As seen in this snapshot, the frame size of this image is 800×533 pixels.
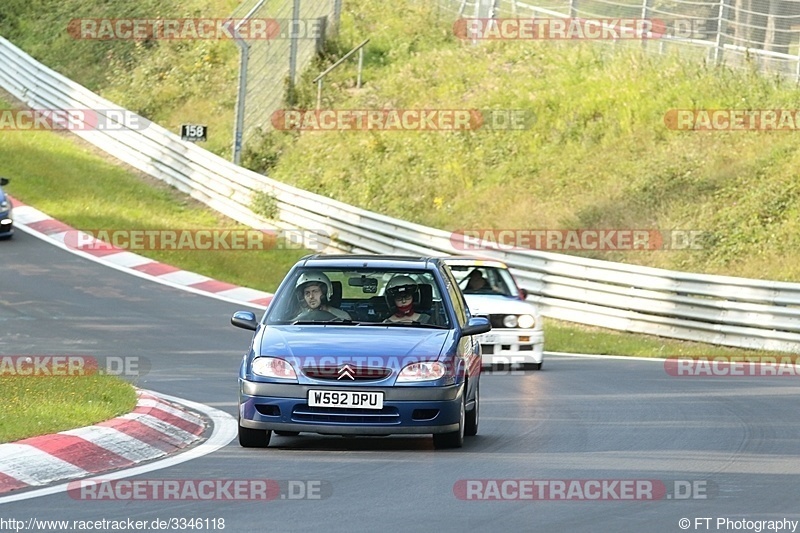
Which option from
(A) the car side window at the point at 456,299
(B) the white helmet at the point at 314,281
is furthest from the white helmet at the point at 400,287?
(B) the white helmet at the point at 314,281

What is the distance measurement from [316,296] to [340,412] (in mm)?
1282

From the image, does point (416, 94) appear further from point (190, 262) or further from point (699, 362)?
point (699, 362)

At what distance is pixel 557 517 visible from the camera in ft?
26.4

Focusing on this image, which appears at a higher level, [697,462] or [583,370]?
[697,462]

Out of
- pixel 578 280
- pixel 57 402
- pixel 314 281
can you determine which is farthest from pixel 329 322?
pixel 578 280

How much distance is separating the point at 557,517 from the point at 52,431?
370 centimetres

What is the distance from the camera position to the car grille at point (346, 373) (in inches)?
415

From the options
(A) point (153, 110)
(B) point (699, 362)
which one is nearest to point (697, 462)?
(B) point (699, 362)

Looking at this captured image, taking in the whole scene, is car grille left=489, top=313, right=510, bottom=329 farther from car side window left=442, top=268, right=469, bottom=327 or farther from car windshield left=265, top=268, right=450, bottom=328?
car windshield left=265, top=268, right=450, bottom=328

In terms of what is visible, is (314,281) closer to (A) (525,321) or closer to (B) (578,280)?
(A) (525,321)

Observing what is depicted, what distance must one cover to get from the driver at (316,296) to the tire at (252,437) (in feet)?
3.58

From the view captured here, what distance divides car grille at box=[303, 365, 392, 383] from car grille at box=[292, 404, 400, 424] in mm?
218

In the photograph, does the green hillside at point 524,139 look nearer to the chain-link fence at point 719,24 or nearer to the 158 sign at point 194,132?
the chain-link fence at point 719,24

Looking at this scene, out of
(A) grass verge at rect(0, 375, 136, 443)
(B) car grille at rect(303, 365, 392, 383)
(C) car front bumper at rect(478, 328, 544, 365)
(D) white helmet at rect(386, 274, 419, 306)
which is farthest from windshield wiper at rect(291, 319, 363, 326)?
(C) car front bumper at rect(478, 328, 544, 365)
